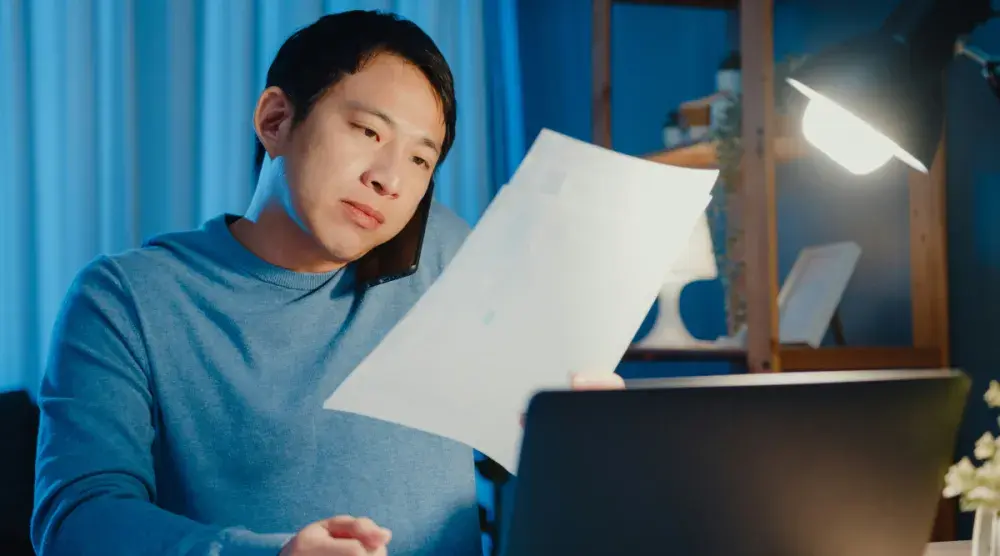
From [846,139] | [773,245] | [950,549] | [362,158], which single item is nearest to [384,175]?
[362,158]

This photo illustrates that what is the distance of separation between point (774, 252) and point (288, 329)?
97 centimetres

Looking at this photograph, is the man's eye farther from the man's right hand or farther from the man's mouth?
the man's right hand

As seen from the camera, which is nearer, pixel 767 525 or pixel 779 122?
pixel 767 525

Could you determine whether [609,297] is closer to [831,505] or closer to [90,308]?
[831,505]

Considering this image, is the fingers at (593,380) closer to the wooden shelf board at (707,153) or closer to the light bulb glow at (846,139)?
the light bulb glow at (846,139)

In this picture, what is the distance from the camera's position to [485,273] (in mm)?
668

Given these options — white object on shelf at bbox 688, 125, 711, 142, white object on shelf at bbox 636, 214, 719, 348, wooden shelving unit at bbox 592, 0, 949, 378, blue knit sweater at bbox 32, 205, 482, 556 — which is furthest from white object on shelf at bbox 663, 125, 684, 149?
blue knit sweater at bbox 32, 205, 482, 556

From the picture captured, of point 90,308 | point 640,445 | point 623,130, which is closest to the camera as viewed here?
point 640,445

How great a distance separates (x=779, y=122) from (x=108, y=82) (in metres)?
1.59

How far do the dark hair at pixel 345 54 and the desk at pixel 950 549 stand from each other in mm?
677

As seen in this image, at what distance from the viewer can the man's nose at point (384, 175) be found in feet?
2.89

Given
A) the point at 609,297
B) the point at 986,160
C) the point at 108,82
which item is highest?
the point at 108,82

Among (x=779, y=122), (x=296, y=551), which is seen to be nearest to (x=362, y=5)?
(x=779, y=122)

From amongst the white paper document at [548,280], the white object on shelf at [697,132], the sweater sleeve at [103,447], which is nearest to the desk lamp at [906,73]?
the white paper document at [548,280]
